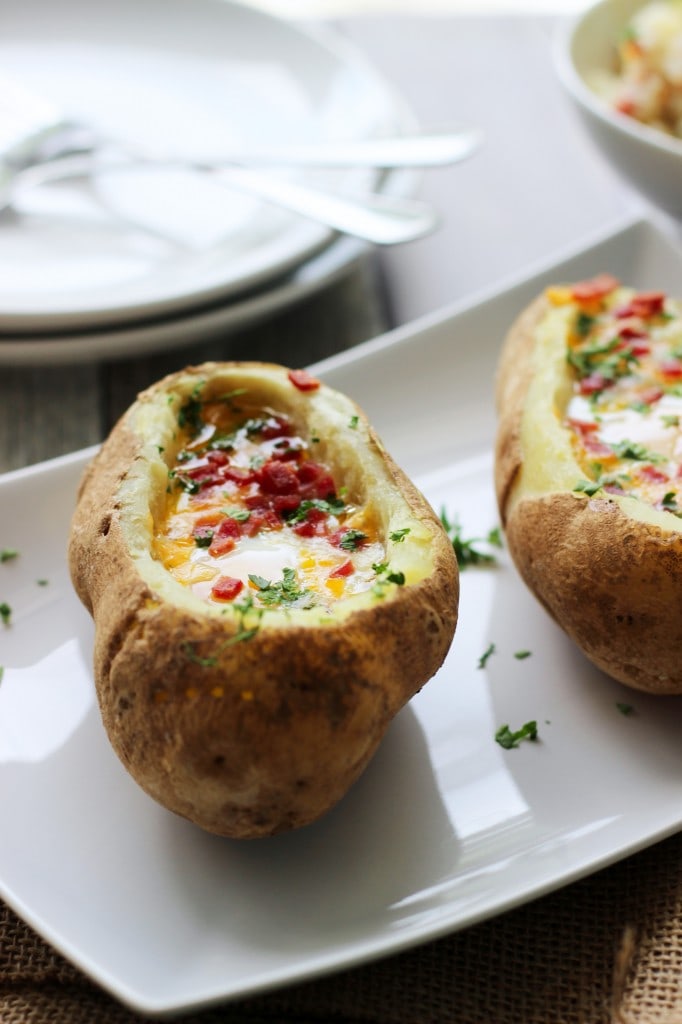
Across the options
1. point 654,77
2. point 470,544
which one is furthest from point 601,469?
point 654,77

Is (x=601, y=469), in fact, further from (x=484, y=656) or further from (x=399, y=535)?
(x=399, y=535)

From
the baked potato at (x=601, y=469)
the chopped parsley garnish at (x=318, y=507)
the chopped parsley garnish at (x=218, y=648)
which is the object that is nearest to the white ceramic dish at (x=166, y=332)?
the baked potato at (x=601, y=469)

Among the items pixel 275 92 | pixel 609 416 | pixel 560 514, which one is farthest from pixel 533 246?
pixel 560 514

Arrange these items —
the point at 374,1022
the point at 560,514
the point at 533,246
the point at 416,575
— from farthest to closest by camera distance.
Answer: the point at 533,246 < the point at 560,514 < the point at 416,575 < the point at 374,1022

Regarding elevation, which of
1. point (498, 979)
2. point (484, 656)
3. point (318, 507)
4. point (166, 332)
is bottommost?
point (498, 979)

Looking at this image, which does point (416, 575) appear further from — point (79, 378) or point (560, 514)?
point (79, 378)

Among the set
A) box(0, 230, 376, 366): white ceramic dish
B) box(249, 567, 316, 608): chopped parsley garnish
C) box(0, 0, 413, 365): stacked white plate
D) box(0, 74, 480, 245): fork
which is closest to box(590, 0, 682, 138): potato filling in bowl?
box(0, 74, 480, 245): fork
